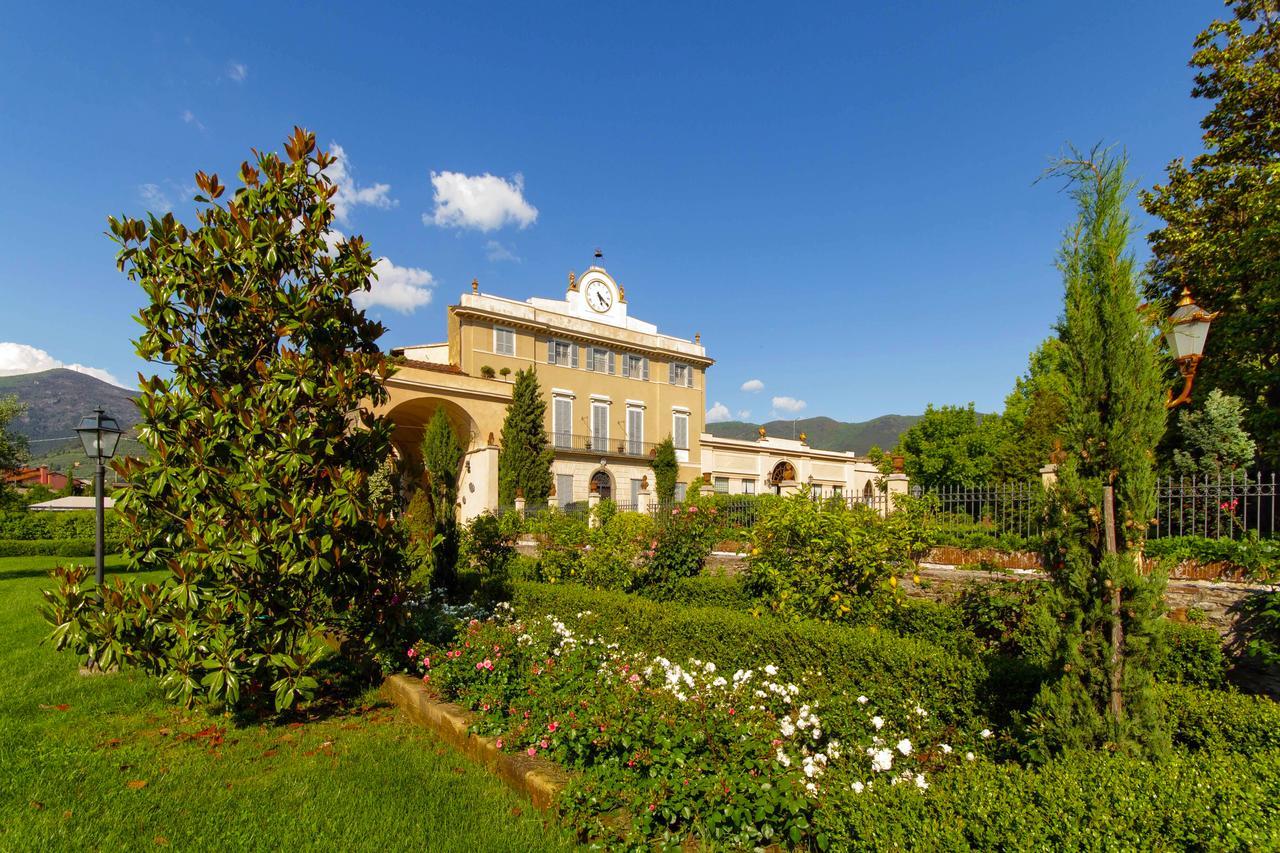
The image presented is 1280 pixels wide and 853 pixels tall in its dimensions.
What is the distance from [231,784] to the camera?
3869 millimetres

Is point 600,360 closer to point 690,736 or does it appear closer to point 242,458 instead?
point 242,458

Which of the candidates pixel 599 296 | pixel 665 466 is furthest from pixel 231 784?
pixel 599 296

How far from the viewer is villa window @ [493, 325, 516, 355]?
29.5m

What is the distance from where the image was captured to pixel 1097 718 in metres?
2.96

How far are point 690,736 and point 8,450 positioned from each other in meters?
27.1

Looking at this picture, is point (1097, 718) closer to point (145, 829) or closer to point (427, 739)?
point (427, 739)

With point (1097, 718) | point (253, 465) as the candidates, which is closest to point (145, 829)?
point (253, 465)

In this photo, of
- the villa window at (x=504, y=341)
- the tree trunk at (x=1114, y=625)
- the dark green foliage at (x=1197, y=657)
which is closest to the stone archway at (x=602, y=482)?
the villa window at (x=504, y=341)

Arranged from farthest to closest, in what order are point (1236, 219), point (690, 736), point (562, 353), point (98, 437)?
point (562, 353) → point (1236, 219) → point (98, 437) → point (690, 736)

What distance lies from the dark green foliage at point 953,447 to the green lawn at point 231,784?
35.2 meters

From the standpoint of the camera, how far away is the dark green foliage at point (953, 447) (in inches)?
1390

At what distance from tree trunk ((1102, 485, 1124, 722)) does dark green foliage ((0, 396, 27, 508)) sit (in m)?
26.3

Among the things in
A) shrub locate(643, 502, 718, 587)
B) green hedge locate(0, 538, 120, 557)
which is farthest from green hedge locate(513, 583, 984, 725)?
green hedge locate(0, 538, 120, 557)

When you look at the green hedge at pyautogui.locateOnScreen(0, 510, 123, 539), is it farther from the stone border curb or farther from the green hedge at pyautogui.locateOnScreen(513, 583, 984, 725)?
the green hedge at pyautogui.locateOnScreen(513, 583, 984, 725)
